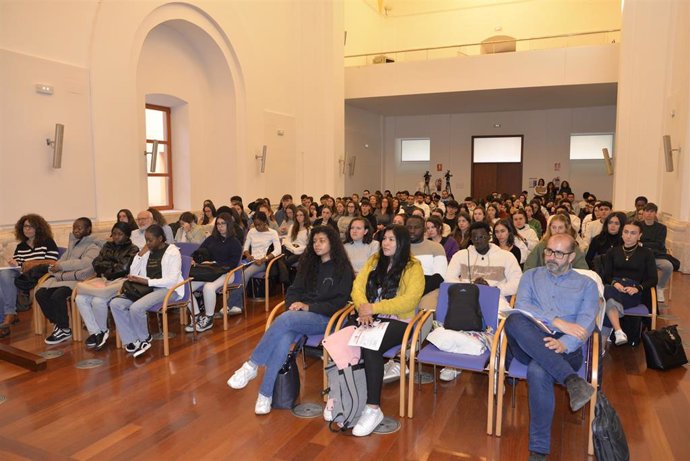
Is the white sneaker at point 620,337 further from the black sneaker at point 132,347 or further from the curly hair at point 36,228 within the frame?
the curly hair at point 36,228

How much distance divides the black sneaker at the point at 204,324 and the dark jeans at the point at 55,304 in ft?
4.36

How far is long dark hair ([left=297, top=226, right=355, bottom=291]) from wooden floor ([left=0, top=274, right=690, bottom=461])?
2.88ft

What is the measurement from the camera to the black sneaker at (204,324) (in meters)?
5.75

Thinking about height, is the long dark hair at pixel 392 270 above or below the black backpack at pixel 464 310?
above

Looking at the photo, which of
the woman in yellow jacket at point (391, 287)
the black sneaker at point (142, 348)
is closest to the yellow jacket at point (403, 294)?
the woman in yellow jacket at point (391, 287)

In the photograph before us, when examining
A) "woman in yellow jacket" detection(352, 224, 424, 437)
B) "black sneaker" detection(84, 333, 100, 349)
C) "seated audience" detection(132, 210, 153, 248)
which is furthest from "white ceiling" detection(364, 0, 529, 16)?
"woman in yellow jacket" detection(352, 224, 424, 437)

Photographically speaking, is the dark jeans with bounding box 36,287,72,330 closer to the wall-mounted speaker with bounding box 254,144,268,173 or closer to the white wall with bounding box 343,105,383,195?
the wall-mounted speaker with bounding box 254,144,268,173

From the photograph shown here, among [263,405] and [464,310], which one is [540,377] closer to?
[464,310]

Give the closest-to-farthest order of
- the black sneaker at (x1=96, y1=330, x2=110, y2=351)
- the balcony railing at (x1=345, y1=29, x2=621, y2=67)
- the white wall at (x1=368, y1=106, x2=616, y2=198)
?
the black sneaker at (x1=96, y1=330, x2=110, y2=351) < the balcony railing at (x1=345, y1=29, x2=621, y2=67) < the white wall at (x1=368, y1=106, x2=616, y2=198)

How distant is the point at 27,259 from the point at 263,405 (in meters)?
3.86

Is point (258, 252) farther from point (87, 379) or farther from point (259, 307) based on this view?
point (87, 379)

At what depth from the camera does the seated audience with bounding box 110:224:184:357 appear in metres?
4.99

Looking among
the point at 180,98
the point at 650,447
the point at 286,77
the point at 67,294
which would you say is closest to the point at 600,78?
the point at 286,77

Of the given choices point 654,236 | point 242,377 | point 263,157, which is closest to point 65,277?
point 242,377
